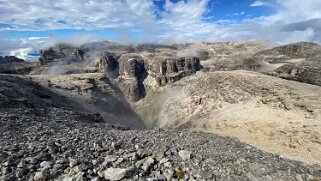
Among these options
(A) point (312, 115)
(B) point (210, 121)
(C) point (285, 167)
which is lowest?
(B) point (210, 121)

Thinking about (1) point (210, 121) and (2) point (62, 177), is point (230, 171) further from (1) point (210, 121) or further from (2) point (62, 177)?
(1) point (210, 121)

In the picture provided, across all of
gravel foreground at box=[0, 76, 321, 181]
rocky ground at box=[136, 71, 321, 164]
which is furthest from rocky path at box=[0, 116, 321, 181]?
rocky ground at box=[136, 71, 321, 164]

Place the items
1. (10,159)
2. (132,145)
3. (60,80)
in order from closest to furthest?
(10,159), (132,145), (60,80)

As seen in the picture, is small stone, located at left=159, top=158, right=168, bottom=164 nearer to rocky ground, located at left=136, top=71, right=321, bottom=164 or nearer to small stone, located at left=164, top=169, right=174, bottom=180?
small stone, located at left=164, top=169, right=174, bottom=180

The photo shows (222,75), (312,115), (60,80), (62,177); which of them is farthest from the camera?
(60,80)

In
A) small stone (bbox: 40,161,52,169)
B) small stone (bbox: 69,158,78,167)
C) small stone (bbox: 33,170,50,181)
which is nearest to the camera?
small stone (bbox: 33,170,50,181)

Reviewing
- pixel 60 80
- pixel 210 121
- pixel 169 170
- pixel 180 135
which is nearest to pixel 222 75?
pixel 210 121

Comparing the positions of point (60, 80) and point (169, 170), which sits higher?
point (169, 170)
